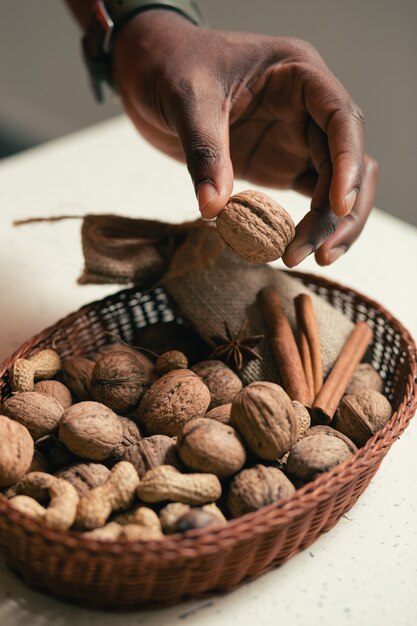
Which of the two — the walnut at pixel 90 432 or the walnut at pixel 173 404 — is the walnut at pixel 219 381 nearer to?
the walnut at pixel 173 404

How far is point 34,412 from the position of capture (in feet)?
3.24

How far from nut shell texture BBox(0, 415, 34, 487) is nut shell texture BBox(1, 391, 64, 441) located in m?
0.05

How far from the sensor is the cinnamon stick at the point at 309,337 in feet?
3.81

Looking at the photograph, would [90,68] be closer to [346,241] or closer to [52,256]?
[52,256]

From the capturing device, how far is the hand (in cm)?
102

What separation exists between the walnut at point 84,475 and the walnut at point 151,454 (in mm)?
38

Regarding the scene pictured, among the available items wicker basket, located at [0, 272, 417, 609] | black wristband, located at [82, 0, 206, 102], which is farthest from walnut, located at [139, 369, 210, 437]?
black wristband, located at [82, 0, 206, 102]

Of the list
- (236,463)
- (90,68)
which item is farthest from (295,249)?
(90,68)

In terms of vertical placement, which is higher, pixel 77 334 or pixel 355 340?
pixel 355 340

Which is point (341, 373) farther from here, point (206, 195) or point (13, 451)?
point (13, 451)

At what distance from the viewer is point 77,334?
1.23 m

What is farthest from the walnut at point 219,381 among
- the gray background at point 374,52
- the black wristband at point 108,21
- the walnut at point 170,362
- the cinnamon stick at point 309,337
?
the gray background at point 374,52

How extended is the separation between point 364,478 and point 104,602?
39 centimetres

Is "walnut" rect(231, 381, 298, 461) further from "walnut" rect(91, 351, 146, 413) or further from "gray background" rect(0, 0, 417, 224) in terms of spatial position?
"gray background" rect(0, 0, 417, 224)
